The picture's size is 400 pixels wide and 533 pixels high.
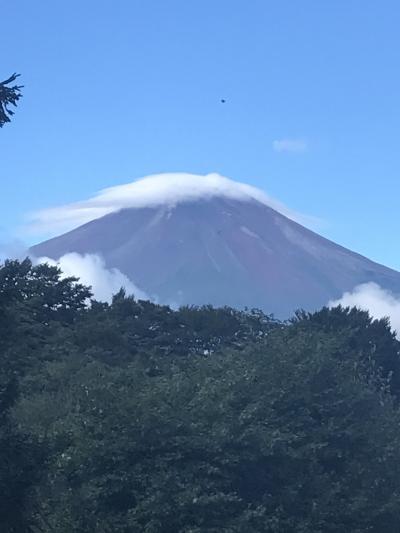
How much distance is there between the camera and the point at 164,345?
125ft

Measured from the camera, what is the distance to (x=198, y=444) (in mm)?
14320

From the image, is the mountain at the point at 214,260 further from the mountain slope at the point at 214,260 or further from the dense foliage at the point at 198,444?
the dense foliage at the point at 198,444

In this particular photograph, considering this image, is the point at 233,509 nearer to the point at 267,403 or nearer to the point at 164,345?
the point at 267,403

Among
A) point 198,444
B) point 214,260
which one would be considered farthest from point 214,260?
point 198,444

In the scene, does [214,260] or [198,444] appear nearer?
[198,444]

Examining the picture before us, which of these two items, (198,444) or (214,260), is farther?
(214,260)

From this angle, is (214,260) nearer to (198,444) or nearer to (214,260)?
(214,260)

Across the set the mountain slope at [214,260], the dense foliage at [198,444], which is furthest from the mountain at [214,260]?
the dense foliage at [198,444]

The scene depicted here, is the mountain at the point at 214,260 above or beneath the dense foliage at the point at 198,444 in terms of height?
above

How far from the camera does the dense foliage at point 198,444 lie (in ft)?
39.4

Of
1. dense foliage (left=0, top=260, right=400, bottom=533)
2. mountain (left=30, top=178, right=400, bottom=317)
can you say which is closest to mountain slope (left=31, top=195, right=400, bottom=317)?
mountain (left=30, top=178, right=400, bottom=317)

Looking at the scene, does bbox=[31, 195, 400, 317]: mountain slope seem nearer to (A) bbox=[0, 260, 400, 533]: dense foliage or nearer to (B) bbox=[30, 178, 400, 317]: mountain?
(B) bbox=[30, 178, 400, 317]: mountain

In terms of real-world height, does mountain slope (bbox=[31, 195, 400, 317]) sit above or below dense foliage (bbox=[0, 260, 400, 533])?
above

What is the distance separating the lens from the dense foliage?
12016 mm
